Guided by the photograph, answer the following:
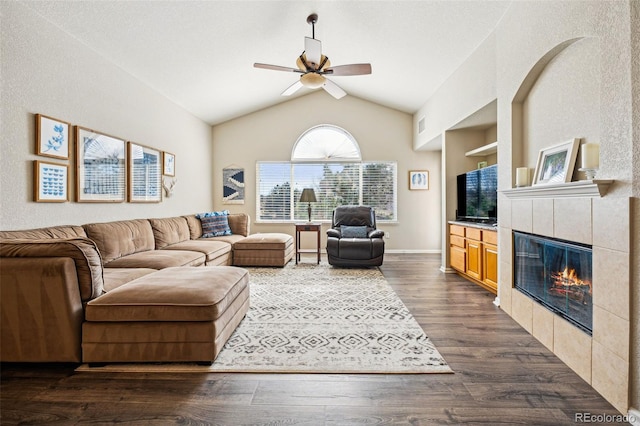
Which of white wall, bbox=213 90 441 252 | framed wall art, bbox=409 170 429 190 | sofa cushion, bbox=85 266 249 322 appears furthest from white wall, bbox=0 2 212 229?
framed wall art, bbox=409 170 429 190

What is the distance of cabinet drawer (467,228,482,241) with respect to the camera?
3.86 m

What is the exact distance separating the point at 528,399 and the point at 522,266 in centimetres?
137

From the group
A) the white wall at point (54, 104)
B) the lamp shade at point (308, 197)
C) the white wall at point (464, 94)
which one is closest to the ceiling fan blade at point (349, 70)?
the white wall at point (464, 94)

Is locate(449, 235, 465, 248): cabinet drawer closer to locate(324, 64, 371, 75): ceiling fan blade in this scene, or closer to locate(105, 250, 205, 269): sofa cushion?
locate(324, 64, 371, 75): ceiling fan blade

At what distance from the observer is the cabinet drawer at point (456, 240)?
14.4 ft

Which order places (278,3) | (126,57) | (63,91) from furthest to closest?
1. (126,57)
2. (278,3)
3. (63,91)

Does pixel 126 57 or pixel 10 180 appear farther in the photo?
pixel 126 57

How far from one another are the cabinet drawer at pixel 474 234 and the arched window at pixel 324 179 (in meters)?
2.57

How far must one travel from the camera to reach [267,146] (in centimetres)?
673

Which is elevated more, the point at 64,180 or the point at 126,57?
the point at 126,57

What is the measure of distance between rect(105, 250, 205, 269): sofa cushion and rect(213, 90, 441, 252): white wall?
3.04 meters

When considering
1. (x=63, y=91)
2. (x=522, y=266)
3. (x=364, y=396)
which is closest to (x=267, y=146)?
(x=63, y=91)

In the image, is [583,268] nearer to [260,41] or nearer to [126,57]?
[260,41]

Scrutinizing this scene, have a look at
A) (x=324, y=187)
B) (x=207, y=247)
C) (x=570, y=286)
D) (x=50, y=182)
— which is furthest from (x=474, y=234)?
(x=50, y=182)
